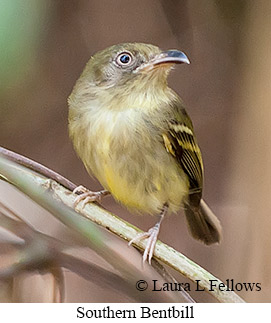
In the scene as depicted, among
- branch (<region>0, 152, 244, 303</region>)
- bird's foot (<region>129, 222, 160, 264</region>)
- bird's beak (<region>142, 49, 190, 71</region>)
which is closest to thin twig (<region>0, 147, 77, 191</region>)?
branch (<region>0, 152, 244, 303</region>)

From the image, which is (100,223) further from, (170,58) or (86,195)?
(170,58)

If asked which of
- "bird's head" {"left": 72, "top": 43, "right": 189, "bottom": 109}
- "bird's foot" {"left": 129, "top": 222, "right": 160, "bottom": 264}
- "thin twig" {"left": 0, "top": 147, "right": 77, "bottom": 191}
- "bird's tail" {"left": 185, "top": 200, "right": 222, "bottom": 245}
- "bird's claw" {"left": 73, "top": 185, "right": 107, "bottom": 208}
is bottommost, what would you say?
"bird's foot" {"left": 129, "top": 222, "right": 160, "bottom": 264}

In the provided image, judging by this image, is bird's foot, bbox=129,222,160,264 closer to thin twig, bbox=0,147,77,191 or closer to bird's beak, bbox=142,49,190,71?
thin twig, bbox=0,147,77,191

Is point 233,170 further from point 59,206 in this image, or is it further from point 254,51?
point 59,206

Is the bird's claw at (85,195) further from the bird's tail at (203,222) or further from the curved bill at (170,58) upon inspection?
the curved bill at (170,58)

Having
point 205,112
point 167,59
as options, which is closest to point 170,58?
point 167,59

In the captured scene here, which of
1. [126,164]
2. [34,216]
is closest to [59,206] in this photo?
[34,216]

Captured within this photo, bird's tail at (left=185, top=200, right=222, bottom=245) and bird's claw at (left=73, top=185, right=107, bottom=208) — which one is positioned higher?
bird's claw at (left=73, top=185, right=107, bottom=208)
